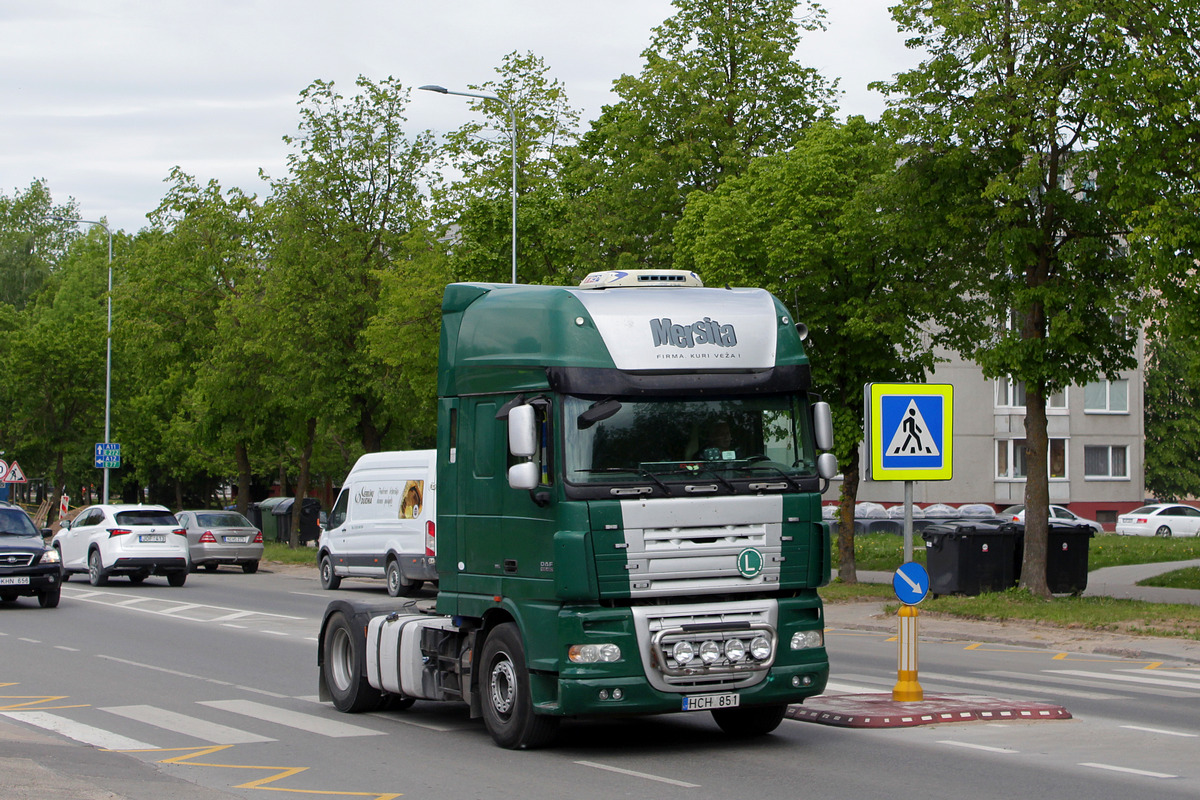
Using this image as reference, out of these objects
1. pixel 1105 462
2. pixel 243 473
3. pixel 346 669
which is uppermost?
pixel 1105 462

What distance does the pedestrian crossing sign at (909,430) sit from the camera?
40.6 ft

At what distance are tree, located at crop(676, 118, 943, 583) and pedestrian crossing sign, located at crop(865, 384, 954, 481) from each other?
12438 mm

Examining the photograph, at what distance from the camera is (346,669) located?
12.4 metres

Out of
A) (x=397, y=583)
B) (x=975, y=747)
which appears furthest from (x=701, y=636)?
(x=397, y=583)

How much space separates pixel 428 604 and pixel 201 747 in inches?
91.7

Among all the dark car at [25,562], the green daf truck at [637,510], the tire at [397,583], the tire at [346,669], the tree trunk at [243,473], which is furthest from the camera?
A: the tree trunk at [243,473]

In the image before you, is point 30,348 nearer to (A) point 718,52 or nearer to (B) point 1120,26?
(A) point 718,52

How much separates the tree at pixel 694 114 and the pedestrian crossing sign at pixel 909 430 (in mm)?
19916

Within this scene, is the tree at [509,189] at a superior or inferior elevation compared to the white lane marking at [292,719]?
superior

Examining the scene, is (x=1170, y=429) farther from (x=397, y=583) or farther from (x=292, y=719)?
(x=292, y=719)

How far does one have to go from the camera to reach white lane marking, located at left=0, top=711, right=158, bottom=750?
34.9 feet

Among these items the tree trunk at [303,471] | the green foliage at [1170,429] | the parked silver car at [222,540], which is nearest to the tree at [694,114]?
the parked silver car at [222,540]

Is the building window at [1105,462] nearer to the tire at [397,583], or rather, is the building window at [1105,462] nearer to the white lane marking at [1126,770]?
the tire at [397,583]

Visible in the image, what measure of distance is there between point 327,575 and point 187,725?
19472 mm
